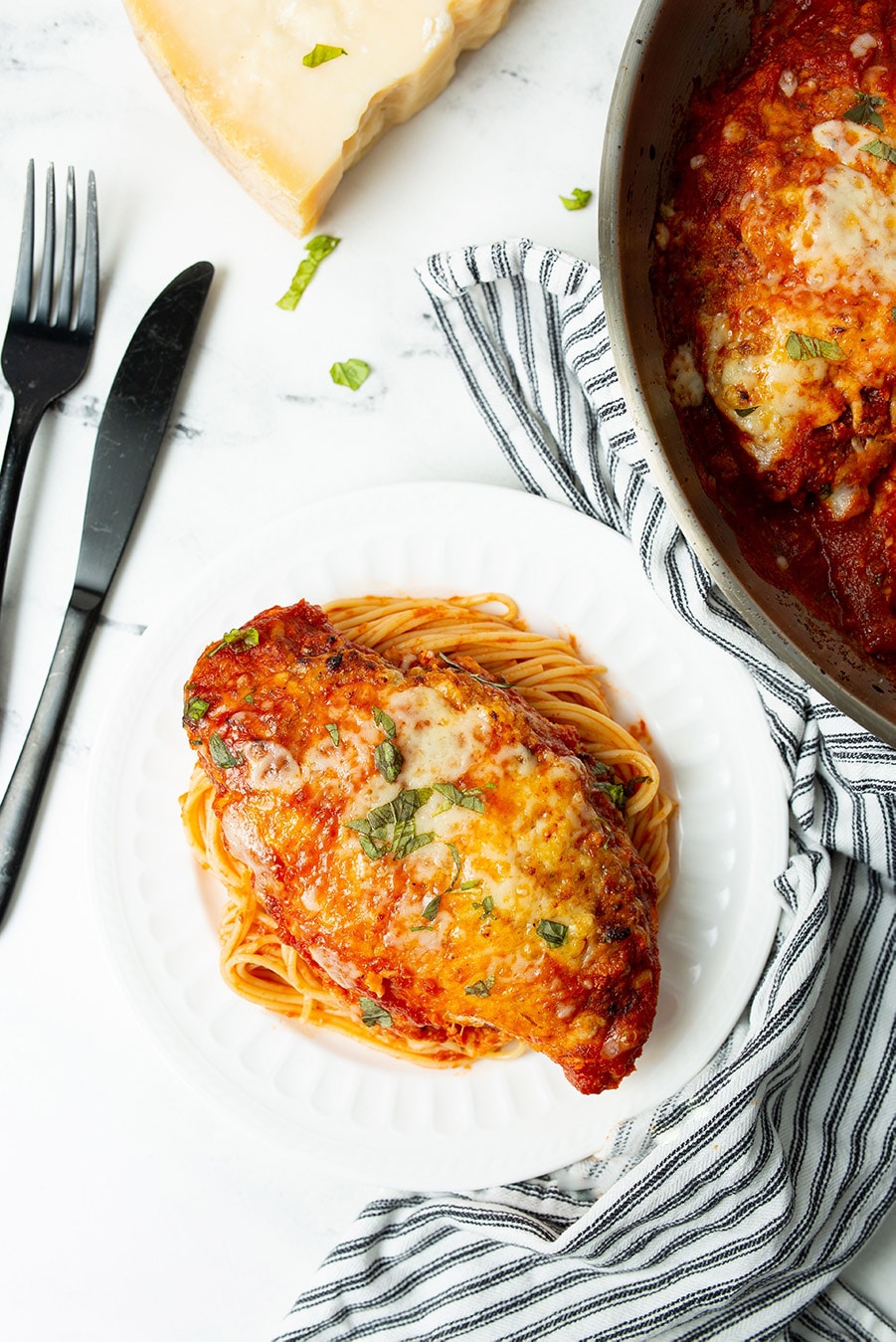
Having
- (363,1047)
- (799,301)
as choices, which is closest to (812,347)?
(799,301)

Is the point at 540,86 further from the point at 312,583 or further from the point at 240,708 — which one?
the point at 240,708

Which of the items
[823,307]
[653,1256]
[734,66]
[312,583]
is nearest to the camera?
[823,307]

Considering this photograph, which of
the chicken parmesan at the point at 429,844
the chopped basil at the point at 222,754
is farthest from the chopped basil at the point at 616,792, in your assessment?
the chopped basil at the point at 222,754

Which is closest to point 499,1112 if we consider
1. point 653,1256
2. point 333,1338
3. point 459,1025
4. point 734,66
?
point 459,1025

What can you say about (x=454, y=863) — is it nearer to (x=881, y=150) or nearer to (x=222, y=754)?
(x=222, y=754)

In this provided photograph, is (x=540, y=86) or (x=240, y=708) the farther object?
(x=540, y=86)

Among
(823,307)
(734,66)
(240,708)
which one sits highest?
(734,66)

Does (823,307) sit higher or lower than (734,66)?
lower

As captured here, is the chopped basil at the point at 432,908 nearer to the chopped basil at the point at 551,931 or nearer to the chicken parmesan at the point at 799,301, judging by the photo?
the chopped basil at the point at 551,931

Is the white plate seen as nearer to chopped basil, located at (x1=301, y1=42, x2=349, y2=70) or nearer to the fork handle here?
the fork handle
